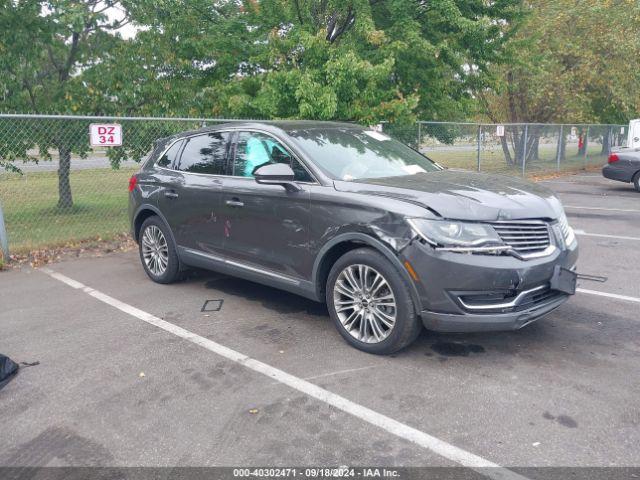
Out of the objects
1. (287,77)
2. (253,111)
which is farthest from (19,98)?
(287,77)

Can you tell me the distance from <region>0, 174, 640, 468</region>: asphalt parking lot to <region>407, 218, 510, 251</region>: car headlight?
877 mm

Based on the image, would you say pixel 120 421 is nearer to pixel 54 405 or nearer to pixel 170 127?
pixel 54 405

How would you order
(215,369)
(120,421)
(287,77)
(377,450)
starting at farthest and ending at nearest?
(287,77) → (215,369) → (120,421) → (377,450)

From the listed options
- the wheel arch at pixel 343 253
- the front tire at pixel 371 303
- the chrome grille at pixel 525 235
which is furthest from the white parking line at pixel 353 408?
the chrome grille at pixel 525 235

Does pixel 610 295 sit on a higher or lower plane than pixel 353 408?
higher

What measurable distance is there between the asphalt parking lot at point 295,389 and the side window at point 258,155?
1305mm

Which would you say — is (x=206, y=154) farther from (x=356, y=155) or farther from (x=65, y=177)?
(x=65, y=177)

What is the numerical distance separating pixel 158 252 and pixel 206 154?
1320 millimetres

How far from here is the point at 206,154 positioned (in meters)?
5.68

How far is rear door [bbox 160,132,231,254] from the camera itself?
543cm

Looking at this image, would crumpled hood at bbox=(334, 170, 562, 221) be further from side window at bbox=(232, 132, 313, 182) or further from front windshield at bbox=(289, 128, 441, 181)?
side window at bbox=(232, 132, 313, 182)

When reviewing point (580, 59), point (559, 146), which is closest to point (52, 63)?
point (559, 146)

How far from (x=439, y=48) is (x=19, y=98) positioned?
27.8ft

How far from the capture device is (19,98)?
10.7m
